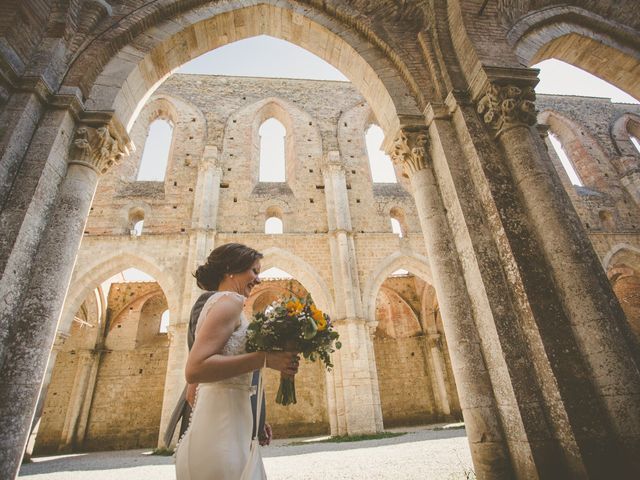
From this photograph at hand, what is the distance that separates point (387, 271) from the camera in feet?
38.4

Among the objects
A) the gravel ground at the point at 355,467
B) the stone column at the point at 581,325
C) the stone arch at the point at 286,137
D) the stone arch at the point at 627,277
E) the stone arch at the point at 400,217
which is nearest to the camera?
the stone column at the point at 581,325

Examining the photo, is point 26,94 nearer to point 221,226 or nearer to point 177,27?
point 177,27

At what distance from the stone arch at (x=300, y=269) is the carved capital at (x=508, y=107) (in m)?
8.33

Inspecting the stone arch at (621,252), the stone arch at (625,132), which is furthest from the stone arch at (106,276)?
the stone arch at (625,132)

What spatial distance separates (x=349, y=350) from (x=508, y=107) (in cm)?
814

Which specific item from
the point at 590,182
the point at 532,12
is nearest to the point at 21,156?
the point at 532,12

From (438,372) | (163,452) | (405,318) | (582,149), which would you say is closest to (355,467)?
(163,452)

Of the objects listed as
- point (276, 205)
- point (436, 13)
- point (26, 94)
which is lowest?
point (26, 94)

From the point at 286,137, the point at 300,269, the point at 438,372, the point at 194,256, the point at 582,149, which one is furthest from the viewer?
the point at 582,149

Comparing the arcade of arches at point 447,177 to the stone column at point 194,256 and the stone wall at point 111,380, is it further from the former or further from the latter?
the stone wall at point 111,380

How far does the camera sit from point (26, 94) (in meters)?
3.12

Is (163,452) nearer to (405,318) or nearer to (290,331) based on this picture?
(290,331)

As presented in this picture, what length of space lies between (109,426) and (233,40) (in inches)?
545

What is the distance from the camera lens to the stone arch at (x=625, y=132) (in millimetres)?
15523
